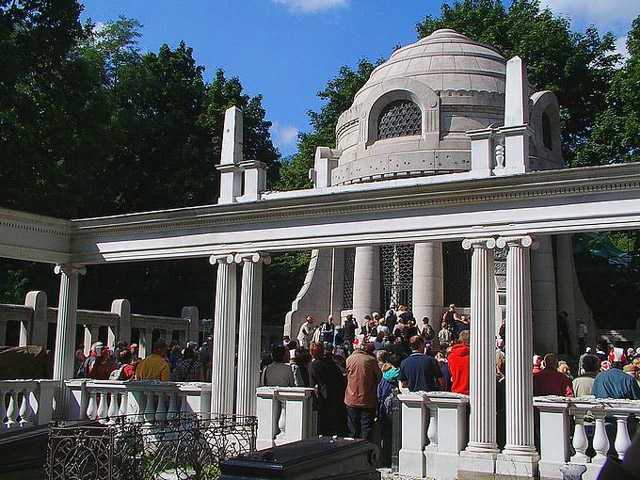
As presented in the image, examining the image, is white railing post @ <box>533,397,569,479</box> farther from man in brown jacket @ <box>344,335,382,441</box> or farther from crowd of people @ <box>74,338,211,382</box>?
crowd of people @ <box>74,338,211,382</box>

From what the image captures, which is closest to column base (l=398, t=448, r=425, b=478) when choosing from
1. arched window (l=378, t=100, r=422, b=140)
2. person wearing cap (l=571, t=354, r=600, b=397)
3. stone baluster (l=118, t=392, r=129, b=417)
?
person wearing cap (l=571, t=354, r=600, b=397)

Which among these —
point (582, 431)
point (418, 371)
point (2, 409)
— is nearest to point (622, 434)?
point (582, 431)

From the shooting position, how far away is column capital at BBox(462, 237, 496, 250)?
12352mm

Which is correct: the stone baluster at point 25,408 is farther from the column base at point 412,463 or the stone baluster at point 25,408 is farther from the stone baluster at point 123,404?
the column base at point 412,463

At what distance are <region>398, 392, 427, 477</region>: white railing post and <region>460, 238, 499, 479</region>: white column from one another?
0.64 metres

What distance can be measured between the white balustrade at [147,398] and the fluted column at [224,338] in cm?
23

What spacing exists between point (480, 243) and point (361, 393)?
2.99m

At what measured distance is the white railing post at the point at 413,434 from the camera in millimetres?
11711

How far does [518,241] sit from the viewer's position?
12.1 metres

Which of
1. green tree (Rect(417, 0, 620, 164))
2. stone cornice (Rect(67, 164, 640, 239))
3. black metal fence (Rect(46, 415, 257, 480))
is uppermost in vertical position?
green tree (Rect(417, 0, 620, 164))

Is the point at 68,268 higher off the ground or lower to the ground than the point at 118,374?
higher

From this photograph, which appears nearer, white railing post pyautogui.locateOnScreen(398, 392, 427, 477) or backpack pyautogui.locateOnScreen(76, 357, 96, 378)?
white railing post pyautogui.locateOnScreen(398, 392, 427, 477)

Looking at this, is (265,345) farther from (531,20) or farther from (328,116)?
(531,20)

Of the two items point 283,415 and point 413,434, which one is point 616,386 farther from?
point 283,415
